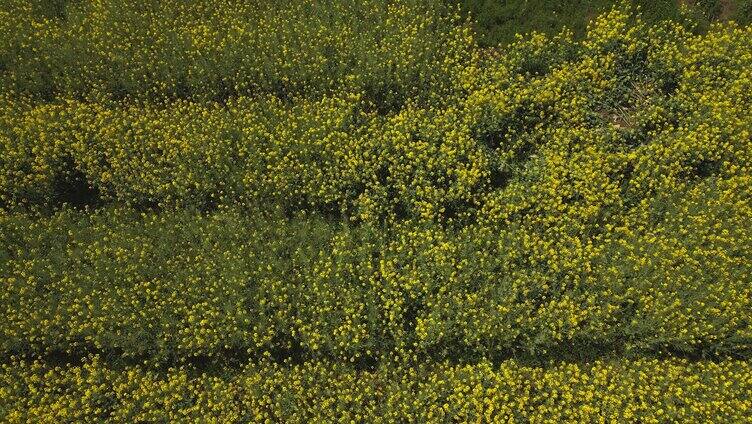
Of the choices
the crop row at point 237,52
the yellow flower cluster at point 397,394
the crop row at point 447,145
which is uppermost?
the crop row at point 237,52

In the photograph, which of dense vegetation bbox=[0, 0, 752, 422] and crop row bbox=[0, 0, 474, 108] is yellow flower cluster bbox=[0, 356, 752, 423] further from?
crop row bbox=[0, 0, 474, 108]

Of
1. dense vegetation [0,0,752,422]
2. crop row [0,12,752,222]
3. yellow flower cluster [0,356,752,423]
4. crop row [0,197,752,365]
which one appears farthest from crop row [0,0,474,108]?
yellow flower cluster [0,356,752,423]

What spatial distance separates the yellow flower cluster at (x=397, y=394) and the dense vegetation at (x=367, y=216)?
0.13 feet

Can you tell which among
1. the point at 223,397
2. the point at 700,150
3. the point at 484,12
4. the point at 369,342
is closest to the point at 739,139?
the point at 700,150

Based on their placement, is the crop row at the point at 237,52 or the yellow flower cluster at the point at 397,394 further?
the crop row at the point at 237,52

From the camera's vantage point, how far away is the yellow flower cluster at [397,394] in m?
6.52

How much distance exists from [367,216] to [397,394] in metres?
2.53

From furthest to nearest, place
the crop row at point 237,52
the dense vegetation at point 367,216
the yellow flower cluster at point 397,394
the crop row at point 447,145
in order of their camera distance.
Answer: the crop row at point 237,52
the crop row at point 447,145
the dense vegetation at point 367,216
the yellow flower cluster at point 397,394

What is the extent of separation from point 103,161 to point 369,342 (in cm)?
514

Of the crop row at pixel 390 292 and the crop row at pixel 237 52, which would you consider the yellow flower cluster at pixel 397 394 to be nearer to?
the crop row at pixel 390 292

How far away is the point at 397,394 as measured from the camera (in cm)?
666

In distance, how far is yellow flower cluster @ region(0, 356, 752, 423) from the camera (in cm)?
652

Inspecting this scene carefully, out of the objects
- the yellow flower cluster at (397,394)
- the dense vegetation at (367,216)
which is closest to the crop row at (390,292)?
the dense vegetation at (367,216)

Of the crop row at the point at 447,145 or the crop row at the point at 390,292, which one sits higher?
the crop row at the point at 447,145
